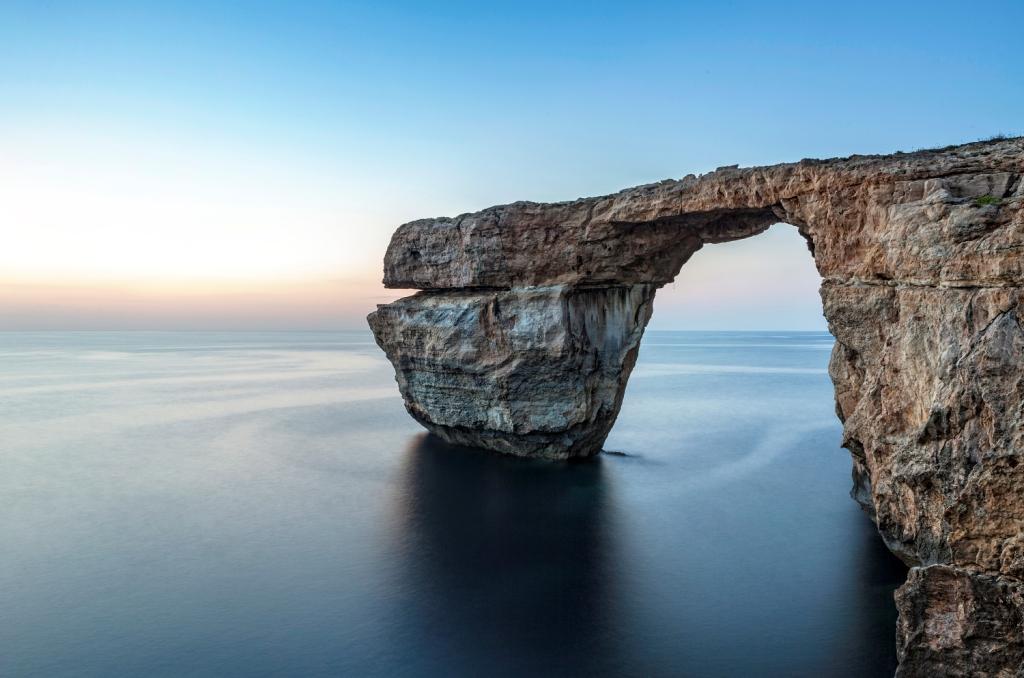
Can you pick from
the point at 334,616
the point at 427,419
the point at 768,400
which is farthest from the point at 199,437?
the point at 768,400

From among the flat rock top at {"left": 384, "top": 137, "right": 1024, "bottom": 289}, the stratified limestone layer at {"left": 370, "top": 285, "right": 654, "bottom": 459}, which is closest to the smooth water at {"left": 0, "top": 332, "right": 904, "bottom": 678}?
the stratified limestone layer at {"left": 370, "top": 285, "right": 654, "bottom": 459}

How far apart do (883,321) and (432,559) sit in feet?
30.2

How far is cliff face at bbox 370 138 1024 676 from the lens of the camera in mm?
6824

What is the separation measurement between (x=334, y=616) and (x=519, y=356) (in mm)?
8912

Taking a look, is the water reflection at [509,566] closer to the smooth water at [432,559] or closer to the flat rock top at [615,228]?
the smooth water at [432,559]

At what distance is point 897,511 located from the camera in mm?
8539

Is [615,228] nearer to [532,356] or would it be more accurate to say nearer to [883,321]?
[532,356]

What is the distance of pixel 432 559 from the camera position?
12.1 meters

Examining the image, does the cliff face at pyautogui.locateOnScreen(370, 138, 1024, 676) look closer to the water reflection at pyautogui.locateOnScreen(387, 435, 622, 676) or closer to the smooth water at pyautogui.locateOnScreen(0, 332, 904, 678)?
the smooth water at pyautogui.locateOnScreen(0, 332, 904, 678)

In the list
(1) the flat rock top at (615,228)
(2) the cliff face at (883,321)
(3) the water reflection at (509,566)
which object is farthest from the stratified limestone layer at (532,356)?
(3) the water reflection at (509,566)

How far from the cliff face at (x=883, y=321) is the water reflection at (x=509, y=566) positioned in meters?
2.47

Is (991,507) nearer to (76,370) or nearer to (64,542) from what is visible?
(64,542)

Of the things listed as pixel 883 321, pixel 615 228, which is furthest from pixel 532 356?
pixel 883 321

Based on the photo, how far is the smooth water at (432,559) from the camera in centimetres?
875
